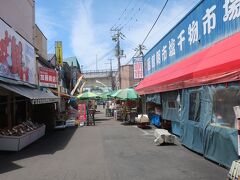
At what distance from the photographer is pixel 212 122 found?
11.0m

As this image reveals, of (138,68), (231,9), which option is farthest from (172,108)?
(138,68)

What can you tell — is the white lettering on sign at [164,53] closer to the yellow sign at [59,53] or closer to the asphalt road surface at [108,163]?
the asphalt road surface at [108,163]

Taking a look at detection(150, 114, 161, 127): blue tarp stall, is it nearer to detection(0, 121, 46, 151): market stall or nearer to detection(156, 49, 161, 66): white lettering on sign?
detection(156, 49, 161, 66): white lettering on sign

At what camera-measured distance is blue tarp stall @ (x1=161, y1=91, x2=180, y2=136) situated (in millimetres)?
16672

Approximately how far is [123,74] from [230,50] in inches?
2480

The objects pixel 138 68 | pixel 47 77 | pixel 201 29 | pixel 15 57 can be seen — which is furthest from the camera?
pixel 138 68

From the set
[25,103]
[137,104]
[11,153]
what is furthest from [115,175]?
[137,104]

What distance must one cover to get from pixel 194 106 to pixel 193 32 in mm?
4151

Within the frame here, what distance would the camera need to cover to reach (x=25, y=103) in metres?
21.0

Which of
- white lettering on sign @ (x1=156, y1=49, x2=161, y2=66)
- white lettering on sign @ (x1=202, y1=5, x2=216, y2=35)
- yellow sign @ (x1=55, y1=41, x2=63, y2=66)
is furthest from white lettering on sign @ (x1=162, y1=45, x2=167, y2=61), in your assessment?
yellow sign @ (x1=55, y1=41, x2=63, y2=66)

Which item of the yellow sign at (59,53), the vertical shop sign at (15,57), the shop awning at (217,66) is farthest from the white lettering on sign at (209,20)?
the yellow sign at (59,53)

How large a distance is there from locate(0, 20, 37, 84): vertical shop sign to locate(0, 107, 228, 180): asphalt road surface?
356 centimetres

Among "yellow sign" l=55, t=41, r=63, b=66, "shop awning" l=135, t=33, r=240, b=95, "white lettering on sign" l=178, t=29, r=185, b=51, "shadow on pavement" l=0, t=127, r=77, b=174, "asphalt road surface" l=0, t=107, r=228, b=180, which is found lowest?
"shadow on pavement" l=0, t=127, r=77, b=174

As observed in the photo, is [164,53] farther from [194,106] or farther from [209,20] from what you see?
[194,106]
